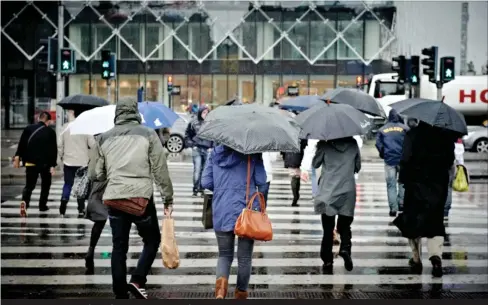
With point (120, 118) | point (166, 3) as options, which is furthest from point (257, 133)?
point (166, 3)

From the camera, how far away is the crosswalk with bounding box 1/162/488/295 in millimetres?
8625

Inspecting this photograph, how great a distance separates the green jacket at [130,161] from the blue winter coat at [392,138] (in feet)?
21.0

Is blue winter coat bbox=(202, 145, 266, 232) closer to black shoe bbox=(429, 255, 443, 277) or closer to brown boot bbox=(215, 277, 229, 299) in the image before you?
brown boot bbox=(215, 277, 229, 299)

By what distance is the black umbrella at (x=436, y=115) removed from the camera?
8.92m

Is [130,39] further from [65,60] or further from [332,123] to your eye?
[332,123]

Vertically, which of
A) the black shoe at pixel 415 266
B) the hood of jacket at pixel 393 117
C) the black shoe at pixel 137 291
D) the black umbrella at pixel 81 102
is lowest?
the black shoe at pixel 415 266

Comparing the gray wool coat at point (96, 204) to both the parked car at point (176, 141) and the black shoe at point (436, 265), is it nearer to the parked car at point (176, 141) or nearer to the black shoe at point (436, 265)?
the black shoe at point (436, 265)

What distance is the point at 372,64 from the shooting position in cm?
4988

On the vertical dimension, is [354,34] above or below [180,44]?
above

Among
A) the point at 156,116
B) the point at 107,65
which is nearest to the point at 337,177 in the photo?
the point at 156,116

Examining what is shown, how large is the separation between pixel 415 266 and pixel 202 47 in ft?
138

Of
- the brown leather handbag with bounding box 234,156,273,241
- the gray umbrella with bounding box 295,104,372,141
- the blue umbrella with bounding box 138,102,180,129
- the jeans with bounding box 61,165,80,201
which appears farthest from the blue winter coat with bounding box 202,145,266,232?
the jeans with bounding box 61,165,80,201

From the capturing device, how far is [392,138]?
43.8 feet

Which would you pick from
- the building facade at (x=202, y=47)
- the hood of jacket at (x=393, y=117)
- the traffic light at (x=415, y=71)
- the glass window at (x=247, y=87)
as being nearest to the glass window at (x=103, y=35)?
the building facade at (x=202, y=47)
